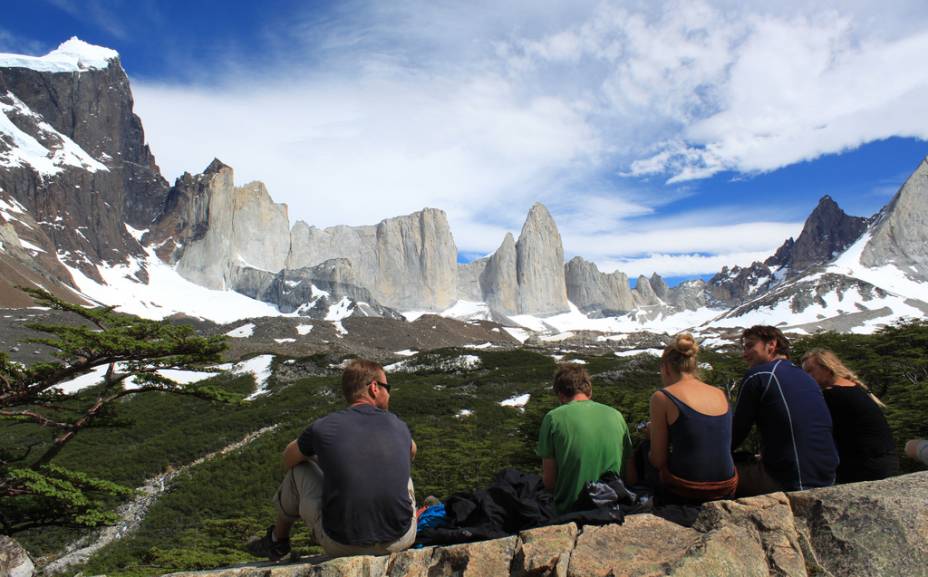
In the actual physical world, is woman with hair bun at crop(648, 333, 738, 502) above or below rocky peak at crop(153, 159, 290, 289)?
below

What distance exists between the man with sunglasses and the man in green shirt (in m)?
1.24

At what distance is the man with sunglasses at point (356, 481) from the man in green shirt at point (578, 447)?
124cm

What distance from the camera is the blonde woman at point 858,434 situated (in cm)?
552

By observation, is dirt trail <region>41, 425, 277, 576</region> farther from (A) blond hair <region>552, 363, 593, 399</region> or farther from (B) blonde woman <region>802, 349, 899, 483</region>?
(B) blonde woman <region>802, 349, 899, 483</region>

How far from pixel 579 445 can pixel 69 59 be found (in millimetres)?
216518

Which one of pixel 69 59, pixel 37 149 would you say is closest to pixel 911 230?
pixel 37 149

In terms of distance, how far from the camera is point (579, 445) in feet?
17.0

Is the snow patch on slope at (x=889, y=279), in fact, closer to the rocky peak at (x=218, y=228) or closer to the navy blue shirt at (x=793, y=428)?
the rocky peak at (x=218, y=228)

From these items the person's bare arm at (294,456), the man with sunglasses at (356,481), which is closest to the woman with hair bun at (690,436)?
the man with sunglasses at (356,481)

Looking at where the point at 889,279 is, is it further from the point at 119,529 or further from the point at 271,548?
the point at 271,548

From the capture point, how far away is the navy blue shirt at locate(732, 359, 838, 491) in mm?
5145

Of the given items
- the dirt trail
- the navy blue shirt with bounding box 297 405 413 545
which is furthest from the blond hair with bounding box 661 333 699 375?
the dirt trail

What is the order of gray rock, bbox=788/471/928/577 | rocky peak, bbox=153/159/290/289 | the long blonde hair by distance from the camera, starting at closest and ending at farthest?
gray rock, bbox=788/471/928/577 < the long blonde hair < rocky peak, bbox=153/159/290/289

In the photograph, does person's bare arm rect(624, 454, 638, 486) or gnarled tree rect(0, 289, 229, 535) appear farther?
gnarled tree rect(0, 289, 229, 535)
